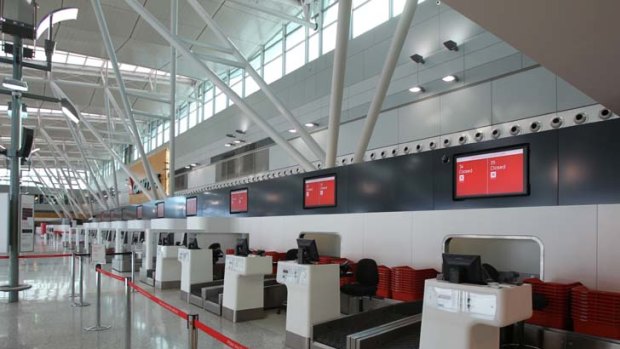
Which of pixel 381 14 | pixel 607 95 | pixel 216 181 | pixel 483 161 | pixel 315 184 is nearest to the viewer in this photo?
pixel 607 95

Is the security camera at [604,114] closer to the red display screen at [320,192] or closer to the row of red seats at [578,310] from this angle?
the row of red seats at [578,310]

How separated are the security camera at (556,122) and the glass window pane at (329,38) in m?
7.14

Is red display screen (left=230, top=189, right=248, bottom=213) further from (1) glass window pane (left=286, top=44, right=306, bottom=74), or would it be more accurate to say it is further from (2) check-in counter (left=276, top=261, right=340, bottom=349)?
(2) check-in counter (left=276, top=261, right=340, bottom=349)

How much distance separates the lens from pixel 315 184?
9719mm

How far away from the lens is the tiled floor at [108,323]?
17.9 ft

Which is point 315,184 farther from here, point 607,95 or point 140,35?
point 140,35

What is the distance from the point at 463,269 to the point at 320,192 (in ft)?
20.9

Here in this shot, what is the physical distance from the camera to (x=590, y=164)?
16.1ft

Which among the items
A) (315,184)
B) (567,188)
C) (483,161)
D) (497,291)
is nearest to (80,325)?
(315,184)

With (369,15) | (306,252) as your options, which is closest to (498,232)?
(306,252)

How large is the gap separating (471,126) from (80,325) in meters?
7.45

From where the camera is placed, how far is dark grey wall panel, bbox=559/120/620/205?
4699mm

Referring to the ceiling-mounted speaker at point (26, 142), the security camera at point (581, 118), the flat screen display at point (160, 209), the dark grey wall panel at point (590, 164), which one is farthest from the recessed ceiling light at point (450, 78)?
the flat screen display at point (160, 209)

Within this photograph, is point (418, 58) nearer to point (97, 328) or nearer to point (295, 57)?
point (295, 57)
